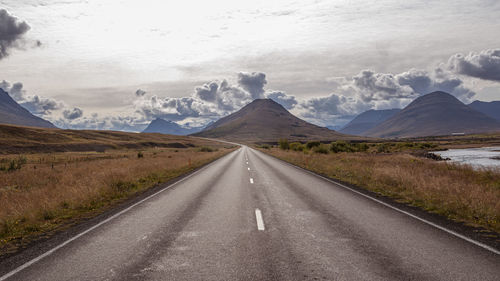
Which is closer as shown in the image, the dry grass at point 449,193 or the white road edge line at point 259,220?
the white road edge line at point 259,220

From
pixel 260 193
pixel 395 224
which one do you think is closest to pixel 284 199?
pixel 260 193

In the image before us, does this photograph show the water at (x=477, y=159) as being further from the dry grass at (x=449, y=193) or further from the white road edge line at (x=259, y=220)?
the white road edge line at (x=259, y=220)

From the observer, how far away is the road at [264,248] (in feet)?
14.5

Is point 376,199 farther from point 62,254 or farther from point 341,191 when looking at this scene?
point 62,254

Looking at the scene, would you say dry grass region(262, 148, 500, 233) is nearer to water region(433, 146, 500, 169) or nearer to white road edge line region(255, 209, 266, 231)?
white road edge line region(255, 209, 266, 231)

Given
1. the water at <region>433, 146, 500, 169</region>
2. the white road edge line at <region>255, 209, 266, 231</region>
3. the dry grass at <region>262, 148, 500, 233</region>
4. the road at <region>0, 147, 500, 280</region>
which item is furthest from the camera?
the water at <region>433, 146, 500, 169</region>

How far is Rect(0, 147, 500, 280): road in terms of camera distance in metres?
4.41

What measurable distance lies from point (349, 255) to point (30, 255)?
5616 millimetres

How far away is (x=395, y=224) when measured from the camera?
723 cm

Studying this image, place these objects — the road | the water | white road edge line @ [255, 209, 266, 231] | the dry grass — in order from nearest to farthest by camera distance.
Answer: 1. the road
2. white road edge line @ [255, 209, 266, 231]
3. the dry grass
4. the water

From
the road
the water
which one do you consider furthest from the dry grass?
the water

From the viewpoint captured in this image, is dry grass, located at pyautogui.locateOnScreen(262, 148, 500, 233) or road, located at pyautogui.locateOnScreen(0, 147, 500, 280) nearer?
Result: road, located at pyautogui.locateOnScreen(0, 147, 500, 280)

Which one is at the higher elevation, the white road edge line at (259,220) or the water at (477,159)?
the white road edge line at (259,220)

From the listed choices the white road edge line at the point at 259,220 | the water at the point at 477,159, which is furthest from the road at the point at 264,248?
the water at the point at 477,159
